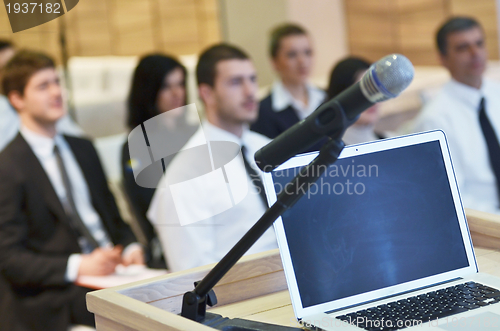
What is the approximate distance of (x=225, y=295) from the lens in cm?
78

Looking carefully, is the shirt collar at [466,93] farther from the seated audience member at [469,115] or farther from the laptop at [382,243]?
the laptop at [382,243]

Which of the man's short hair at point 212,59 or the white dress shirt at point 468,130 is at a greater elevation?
the man's short hair at point 212,59

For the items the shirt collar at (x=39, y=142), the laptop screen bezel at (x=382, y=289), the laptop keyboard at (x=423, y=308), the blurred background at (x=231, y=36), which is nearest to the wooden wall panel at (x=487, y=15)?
the blurred background at (x=231, y=36)

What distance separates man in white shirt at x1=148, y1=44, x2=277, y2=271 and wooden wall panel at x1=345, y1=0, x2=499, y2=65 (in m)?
2.49

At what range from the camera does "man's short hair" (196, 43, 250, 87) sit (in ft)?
5.86

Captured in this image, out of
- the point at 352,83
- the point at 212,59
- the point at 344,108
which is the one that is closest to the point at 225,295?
the point at 344,108

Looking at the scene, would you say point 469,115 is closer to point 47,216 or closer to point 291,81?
point 291,81

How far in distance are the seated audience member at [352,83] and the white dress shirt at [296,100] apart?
1.46 feet

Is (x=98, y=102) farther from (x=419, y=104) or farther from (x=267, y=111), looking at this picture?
(x=419, y=104)

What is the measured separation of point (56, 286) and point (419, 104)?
9.20 feet

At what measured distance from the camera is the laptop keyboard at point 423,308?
64 cm

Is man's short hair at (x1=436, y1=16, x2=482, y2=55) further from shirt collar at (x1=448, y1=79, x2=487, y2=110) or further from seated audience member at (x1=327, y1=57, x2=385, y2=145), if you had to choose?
seated audience member at (x1=327, y1=57, x2=385, y2=145)

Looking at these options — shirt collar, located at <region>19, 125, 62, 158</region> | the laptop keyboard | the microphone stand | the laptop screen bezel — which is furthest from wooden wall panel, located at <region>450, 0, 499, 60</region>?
the microphone stand

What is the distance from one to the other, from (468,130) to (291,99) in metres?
0.83
